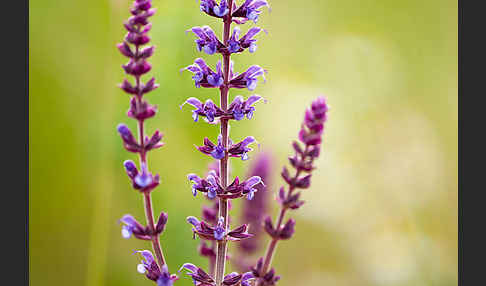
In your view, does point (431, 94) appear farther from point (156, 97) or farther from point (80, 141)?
point (80, 141)

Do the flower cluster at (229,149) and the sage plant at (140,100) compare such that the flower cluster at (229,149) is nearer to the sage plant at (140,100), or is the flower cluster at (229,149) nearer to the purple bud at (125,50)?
the sage plant at (140,100)

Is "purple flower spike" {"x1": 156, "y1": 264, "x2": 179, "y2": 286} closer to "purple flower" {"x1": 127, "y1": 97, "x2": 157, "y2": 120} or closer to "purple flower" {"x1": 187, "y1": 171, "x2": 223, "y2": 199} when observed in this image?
"purple flower" {"x1": 187, "y1": 171, "x2": 223, "y2": 199}

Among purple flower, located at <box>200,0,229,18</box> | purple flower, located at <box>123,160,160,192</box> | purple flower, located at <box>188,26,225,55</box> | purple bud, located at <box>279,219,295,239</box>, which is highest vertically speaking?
purple flower, located at <box>200,0,229,18</box>

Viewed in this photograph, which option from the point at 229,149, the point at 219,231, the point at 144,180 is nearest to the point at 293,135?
the point at 229,149

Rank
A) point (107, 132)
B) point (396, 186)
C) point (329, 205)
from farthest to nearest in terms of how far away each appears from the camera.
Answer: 1. point (329, 205)
2. point (396, 186)
3. point (107, 132)

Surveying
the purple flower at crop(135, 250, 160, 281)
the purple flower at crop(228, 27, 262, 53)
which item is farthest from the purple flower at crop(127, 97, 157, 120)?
the purple flower at crop(135, 250, 160, 281)

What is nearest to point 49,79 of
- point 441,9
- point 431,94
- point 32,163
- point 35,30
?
point 35,30

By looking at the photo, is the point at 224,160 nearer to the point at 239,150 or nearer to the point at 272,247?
the point at 239,150
